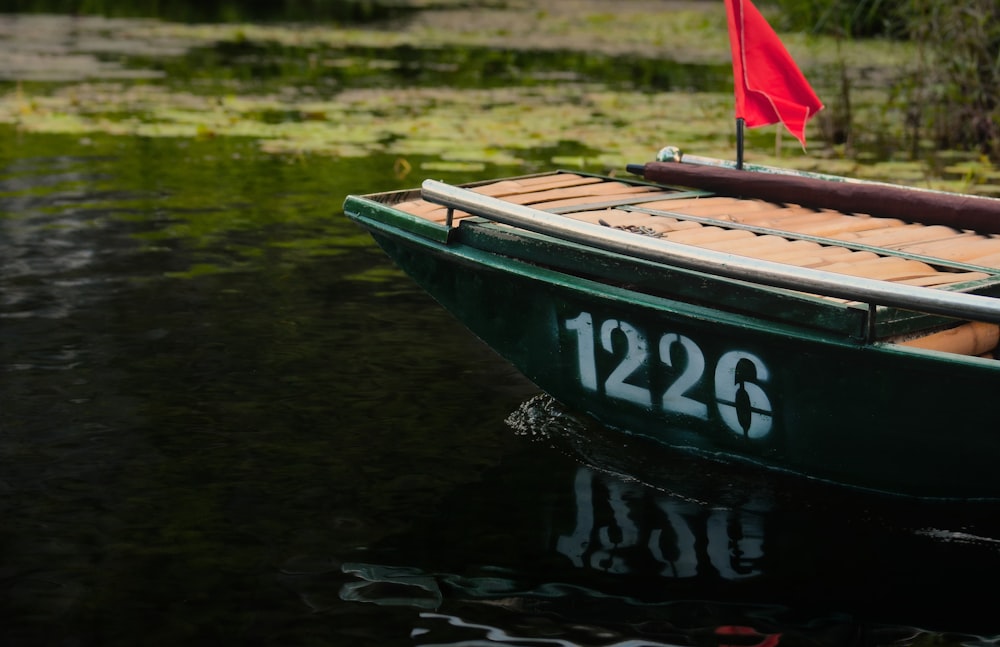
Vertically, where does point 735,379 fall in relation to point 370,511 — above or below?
above

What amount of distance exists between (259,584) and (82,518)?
0.69 metres

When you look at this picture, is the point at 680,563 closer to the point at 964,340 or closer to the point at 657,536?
the point at 657,536

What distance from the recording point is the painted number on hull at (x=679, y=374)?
389cm

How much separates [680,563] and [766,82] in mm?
2081

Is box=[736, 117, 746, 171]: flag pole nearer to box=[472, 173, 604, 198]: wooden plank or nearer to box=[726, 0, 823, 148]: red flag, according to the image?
box=[726, 0, 823, 148]: red flag

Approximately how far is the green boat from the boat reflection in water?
162 mm

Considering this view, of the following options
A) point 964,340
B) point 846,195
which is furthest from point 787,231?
point 964,340

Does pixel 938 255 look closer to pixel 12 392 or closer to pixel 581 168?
pixel 12 392

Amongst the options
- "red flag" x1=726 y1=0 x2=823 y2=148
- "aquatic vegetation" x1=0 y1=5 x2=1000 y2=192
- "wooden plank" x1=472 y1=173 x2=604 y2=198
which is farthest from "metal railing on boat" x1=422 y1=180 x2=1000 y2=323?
"aquatic vegetation" x1=0 y1=5 x2=1000 y2=192

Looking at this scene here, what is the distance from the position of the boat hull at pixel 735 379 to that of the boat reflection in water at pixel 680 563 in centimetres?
16

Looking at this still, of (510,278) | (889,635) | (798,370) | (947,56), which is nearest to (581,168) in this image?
(947,56)

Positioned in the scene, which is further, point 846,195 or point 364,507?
point 846,195

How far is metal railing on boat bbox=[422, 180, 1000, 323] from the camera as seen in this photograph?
3283 mm

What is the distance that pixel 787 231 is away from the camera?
455cm
